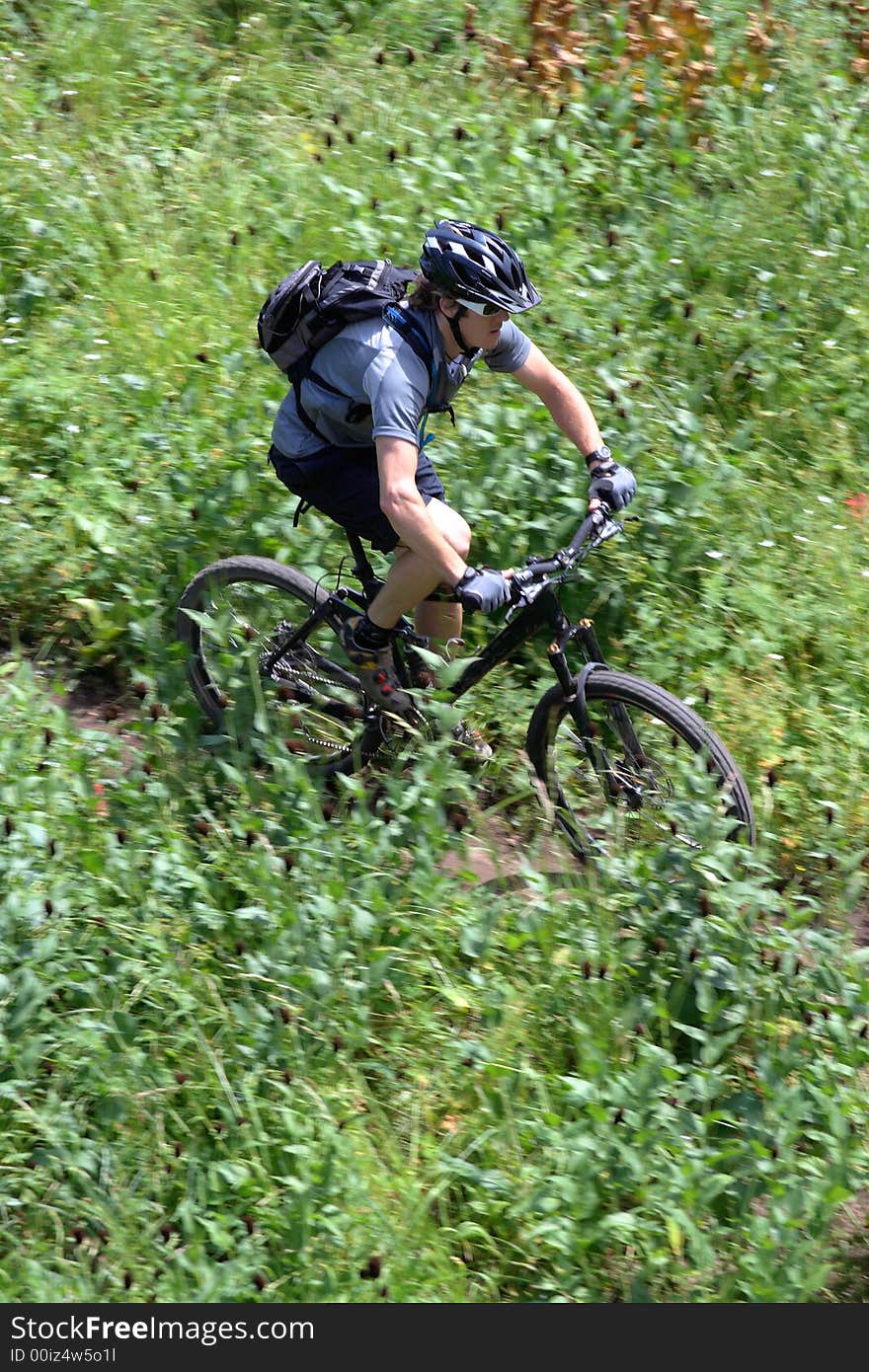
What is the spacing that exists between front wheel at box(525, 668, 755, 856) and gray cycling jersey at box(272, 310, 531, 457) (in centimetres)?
110

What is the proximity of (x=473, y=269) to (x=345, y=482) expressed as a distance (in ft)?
3.07

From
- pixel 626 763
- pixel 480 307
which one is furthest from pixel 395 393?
pixel 626 763

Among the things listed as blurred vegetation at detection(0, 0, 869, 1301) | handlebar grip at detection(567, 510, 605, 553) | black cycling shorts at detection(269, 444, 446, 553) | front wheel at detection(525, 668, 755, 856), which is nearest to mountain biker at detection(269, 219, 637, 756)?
black cycling shorts at detection(269, 444, 446, 553)

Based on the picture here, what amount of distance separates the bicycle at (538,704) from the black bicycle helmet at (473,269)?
30.4 inches

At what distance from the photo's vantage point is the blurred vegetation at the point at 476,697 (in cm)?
384

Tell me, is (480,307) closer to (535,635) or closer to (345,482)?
(345,482)

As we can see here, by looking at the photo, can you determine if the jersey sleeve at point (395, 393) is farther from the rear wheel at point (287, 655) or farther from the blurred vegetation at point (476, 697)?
the blurred vegetation at point (476, 697)

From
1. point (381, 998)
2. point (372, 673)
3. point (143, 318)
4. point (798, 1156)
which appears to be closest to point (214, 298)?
point (143, 318)

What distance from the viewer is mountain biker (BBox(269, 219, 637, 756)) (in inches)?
173

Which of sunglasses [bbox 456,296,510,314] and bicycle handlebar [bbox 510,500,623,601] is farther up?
sunglasses [bbox 456,296,510,314]

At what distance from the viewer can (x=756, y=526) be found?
20.5 feet

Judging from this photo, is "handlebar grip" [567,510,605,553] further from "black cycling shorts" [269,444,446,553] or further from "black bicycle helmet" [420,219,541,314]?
"black bicycle helmet" [420,219,541,314]
